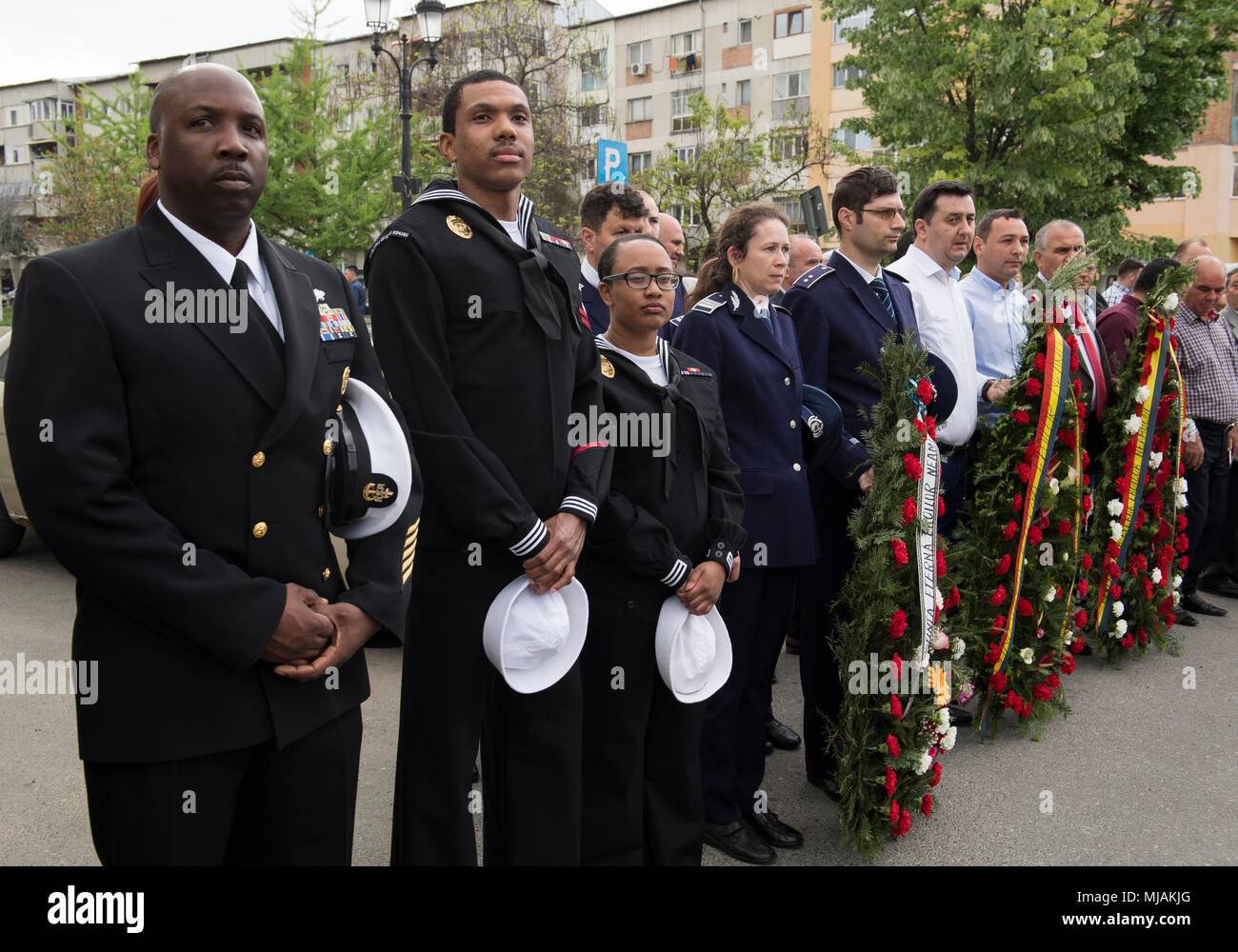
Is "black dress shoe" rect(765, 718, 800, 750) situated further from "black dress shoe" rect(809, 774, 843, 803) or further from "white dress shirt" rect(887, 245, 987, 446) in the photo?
"white dress shirt" rect(887, 245, 987, 446)

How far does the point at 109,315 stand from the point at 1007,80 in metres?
17.7

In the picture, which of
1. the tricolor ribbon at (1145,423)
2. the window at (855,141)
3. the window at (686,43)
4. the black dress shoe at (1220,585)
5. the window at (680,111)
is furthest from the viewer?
the window at (680,111)

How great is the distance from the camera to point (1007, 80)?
17.3m

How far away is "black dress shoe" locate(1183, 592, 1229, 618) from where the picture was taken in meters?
7.85

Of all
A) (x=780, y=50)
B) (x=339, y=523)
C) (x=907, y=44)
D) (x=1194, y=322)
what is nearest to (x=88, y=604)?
(x=339, y=523)

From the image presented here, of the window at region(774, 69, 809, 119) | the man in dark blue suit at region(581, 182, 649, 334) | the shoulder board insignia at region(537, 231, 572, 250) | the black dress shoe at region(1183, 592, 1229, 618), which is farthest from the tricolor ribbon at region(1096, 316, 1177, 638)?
the window at region(774, 69, 809, 119)

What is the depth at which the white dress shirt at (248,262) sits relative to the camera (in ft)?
7.48

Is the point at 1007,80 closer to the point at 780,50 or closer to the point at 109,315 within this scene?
the point at 109,315

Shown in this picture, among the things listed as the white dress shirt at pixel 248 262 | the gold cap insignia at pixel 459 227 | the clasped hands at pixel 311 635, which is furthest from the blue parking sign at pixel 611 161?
the clasped hands at pixel 311 635

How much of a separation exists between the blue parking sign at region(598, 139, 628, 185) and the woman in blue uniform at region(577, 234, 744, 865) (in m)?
7.77

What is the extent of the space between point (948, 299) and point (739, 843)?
109 inches

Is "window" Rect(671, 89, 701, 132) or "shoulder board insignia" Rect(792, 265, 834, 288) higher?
"window" Rect(671, 89, 701, 132)

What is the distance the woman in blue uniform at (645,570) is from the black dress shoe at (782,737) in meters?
1.67

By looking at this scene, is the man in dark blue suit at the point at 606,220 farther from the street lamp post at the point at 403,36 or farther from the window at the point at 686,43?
the window at the point at 686,43
